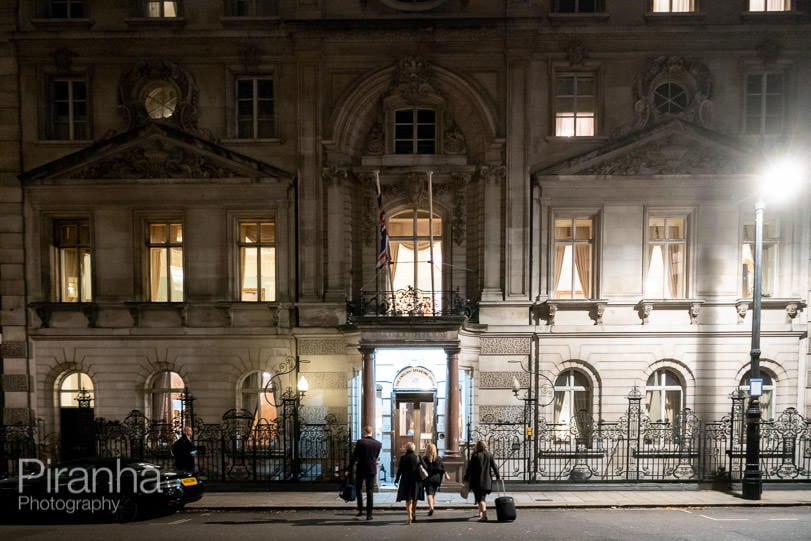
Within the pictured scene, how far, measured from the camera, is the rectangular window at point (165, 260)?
17.7m

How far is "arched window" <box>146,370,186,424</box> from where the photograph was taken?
1753 centimetres

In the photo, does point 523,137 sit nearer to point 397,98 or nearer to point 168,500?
point 397,98

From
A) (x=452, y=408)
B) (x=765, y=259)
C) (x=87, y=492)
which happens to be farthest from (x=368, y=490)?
(x=765, y=259)

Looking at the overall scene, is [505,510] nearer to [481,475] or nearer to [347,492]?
[481,475]

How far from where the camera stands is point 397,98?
1733 cm

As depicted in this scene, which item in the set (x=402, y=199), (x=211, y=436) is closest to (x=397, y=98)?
(x=402, y=199)

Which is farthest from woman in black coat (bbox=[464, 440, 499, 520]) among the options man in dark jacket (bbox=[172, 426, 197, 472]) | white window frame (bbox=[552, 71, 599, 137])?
white window frame (bbox=[552, 71, 599, 137])

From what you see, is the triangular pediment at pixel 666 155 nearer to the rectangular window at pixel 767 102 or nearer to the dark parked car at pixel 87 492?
the rectangular window at pixel 767 102

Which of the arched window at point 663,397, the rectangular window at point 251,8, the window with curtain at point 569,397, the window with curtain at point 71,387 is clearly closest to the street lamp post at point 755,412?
the arched window at point 663,397

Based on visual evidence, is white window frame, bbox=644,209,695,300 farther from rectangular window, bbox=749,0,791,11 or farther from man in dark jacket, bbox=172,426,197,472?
man in dark jacket, bbox=172,426,197,472

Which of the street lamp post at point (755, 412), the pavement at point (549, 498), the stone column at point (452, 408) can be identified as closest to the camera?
the pavement at point (549, 498)

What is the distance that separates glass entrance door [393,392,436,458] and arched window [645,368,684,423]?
6861 mm

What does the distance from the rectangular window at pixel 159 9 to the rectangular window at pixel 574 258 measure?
14.1 meters

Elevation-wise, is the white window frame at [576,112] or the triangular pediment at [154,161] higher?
the white window frame at [576,112]
